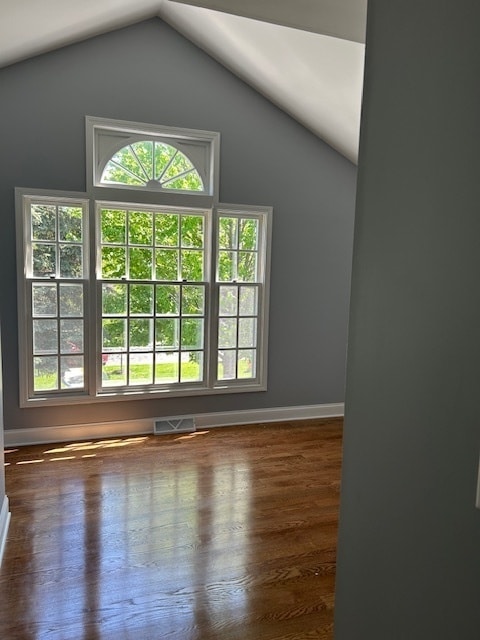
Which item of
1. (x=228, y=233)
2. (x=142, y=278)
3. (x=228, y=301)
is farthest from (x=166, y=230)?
(x=228, y=301)

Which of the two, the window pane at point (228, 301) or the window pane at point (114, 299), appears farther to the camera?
the window pane at point (228, 301)

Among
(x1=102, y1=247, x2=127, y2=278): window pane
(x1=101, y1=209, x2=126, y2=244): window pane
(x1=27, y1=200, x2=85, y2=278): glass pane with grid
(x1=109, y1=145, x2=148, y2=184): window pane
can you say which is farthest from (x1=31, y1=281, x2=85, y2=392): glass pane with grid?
(x1=109, y1=145, x2=148, y2=184): window pane

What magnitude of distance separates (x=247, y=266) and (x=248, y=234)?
308 mm

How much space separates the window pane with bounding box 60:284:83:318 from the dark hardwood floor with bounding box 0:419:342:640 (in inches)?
44.0

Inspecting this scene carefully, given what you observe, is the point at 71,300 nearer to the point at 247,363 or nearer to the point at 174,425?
the point at 174,425

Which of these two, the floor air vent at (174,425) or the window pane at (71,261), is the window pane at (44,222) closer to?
the window pane at (71,261)

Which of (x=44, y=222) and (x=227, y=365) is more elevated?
(x=44, y=222)

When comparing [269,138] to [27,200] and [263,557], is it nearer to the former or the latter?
[27,200]

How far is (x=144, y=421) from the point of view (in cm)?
394

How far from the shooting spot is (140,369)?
3.93 m

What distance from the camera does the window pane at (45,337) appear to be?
357 centimetres

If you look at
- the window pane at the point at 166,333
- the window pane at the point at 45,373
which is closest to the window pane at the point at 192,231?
the window pane at the point at 166,333

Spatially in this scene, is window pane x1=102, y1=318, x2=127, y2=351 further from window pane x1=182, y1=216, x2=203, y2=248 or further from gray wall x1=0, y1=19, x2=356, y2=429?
window pane x1=182, y1=216, x2=203, y2=248

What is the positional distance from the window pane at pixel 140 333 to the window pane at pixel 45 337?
0.62m
